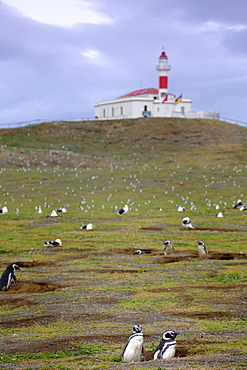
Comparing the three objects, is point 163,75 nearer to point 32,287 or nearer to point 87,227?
point 87,227

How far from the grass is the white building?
540 inches

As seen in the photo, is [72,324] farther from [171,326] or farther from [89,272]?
[89,272]

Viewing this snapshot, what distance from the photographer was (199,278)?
21.9 m

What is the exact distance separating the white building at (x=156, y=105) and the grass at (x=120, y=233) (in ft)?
45.0

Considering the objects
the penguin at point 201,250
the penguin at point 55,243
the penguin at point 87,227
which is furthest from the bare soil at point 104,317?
the penguin at point 87,227

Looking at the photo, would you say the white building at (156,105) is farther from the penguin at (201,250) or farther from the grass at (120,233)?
the penguin at (201,250)

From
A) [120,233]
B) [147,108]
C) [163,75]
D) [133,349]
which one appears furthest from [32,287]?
[163,75]

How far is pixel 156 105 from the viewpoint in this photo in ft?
367

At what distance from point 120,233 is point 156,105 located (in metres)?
78.4

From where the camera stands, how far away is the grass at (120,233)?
1559 cm

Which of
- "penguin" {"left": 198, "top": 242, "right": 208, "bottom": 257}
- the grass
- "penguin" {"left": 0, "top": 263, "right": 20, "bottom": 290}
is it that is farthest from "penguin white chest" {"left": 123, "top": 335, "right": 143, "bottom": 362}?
"penguin" {"left": 198, "top": 242, "right": 208, "bottom": 257}

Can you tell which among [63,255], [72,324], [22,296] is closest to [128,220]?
[63,255]

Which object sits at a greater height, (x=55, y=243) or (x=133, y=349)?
(x=55, y=243)

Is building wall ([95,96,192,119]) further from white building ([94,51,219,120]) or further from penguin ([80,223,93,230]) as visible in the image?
penguin ([80,223,93,230])
